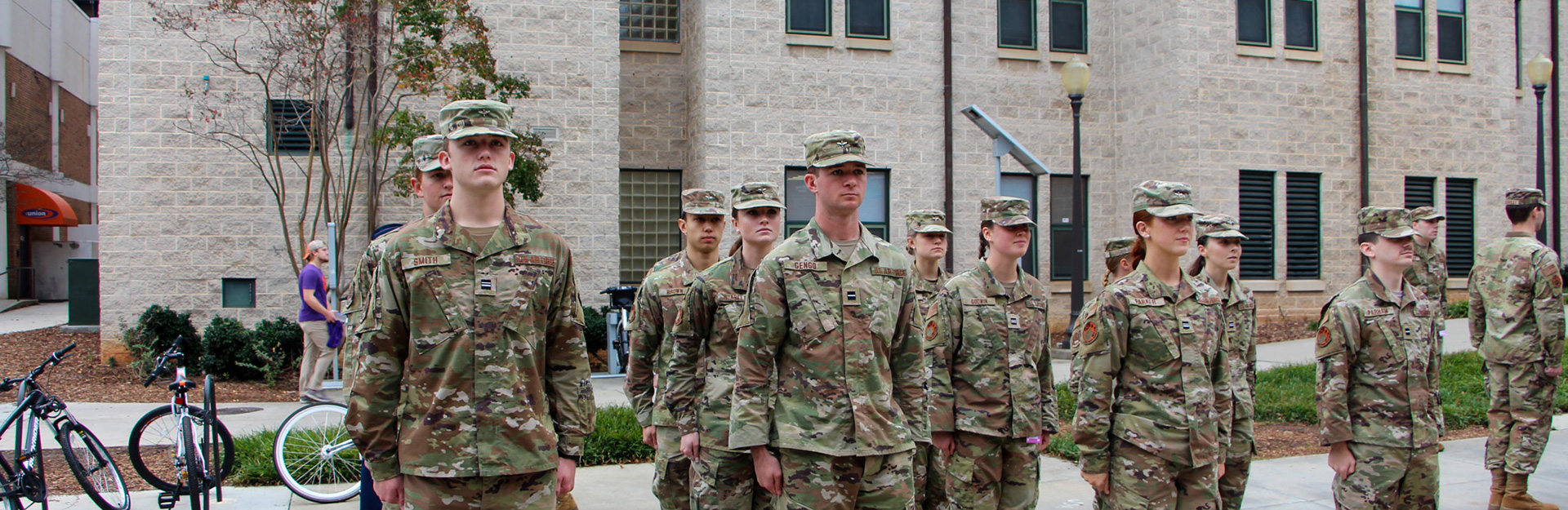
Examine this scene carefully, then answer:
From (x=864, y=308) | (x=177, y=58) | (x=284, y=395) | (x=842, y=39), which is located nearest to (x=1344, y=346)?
(x=864, y=308)

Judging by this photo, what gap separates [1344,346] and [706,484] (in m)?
3.49

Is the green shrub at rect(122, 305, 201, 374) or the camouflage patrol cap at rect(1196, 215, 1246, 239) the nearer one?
the camouflage patrol cap at rect(1196, 215, 1246, 239)

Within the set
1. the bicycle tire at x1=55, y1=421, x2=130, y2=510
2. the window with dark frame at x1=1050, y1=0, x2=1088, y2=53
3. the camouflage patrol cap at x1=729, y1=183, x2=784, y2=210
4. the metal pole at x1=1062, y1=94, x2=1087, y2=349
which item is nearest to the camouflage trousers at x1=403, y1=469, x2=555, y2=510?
the camouflage patrol cap at x1=729, y1=183, x2=784, y2=210

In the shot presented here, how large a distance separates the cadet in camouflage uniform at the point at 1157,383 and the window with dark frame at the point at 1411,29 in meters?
17.7

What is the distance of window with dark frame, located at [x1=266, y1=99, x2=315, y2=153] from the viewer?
13.7m

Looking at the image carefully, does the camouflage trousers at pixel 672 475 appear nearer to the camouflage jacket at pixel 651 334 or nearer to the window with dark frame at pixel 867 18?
the camouflage jacket at pixel 651 334

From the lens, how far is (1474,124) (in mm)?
20062

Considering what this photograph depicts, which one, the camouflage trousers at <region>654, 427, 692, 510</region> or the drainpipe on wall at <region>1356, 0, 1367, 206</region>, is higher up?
the drainpipe on wall at <region>1356, 0, 1367, 206</region>

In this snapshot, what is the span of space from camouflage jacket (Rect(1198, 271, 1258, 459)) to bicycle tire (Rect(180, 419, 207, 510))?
238 inches

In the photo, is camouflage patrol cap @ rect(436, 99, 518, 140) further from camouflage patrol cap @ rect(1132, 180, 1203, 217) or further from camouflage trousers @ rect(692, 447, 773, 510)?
camouflage patrol cap @ rect(1132, 180, 1203, 217)

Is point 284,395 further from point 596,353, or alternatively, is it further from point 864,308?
point 864,308

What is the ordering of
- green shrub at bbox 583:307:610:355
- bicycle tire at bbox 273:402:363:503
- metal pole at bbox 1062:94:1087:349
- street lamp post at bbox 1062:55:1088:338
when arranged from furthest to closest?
metal pole at bbox 1062:94:1087:349 → street lamp post at bbox 1062:55:1088:338 → green shrub at bbox 583:307:610:355 → bicycle tire at bbox 273:402:363:503

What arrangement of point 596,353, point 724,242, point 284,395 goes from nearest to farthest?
point 284,395, point 596,353, point 724,242

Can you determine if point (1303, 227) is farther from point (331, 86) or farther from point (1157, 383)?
point (331, 86)
